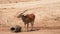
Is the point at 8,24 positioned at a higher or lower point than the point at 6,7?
lower

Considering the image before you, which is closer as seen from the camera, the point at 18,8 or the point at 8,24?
the point at 8,24

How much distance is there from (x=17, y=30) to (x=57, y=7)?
11.5 ft

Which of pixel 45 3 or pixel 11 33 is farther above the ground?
pixel 45 3

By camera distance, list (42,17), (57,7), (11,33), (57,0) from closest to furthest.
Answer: (11,33)
(42,17)
(57,7)
(57,0)

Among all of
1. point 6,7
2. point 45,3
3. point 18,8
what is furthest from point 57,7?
point 6,7

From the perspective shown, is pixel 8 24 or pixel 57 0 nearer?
pixel 8 24

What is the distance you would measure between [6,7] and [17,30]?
3.68m

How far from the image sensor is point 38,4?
9.99m

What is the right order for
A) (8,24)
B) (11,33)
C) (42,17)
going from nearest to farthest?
1. (11,33)
2. (8,24)
3. (42,17)

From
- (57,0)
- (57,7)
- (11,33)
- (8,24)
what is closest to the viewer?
(11,33)

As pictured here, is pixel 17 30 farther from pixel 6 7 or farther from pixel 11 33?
pixel 6 7

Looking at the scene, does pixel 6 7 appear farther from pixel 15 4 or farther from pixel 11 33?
pixel 11 33

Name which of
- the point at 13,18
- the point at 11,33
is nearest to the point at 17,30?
the point at 11,33

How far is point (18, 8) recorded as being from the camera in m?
9.86
